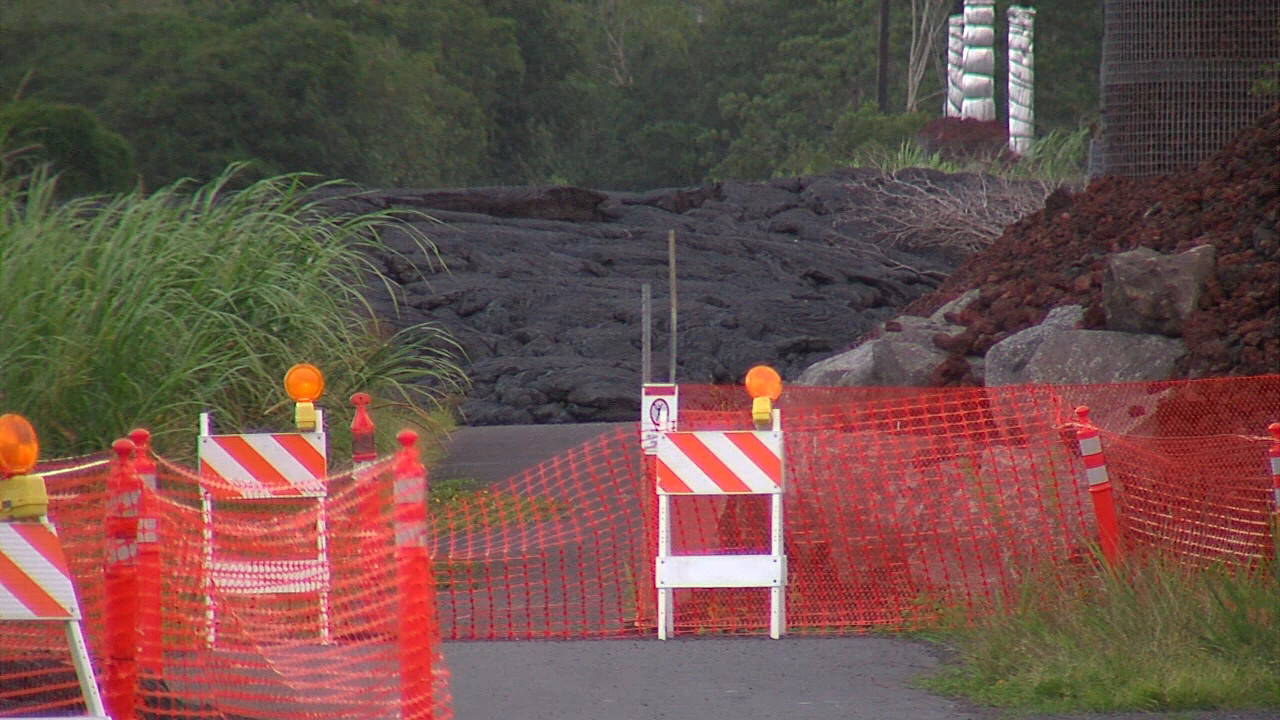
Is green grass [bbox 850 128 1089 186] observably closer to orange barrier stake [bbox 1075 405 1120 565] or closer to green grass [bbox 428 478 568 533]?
green grass [bbox 428 478 568 533]

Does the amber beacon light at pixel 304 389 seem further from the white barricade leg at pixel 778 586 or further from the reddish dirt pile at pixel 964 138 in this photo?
the reddish dirt pile at pixel 964 138

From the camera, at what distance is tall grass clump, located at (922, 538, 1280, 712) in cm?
655

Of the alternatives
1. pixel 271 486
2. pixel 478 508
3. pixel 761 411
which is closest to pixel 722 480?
pixel 761 411

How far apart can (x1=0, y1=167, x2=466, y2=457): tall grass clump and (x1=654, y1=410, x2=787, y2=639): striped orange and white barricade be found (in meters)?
3.08

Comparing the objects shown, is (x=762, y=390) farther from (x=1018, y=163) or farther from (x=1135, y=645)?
(x=1018, y=163)

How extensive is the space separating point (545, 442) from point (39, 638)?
9040 mm

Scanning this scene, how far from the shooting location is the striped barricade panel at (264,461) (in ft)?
26.3

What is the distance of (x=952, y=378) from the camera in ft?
48.3

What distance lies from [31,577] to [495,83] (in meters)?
59.8

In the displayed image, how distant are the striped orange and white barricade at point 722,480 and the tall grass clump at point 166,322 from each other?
3081 millimetres

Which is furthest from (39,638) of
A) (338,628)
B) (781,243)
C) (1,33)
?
(1,33)

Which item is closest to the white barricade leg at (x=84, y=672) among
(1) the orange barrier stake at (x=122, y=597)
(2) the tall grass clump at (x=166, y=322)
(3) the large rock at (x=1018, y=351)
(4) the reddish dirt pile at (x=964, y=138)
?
(1) the orange barrier stake at (x=122, y=597)

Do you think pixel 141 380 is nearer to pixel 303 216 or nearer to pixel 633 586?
pixel 633 586

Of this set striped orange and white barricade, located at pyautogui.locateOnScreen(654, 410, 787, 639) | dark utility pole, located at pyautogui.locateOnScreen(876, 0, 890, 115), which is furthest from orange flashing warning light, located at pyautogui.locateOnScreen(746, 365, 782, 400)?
dark utility pole, located at pyautogui.locateOnScreen(876, 0, 890, 115)
